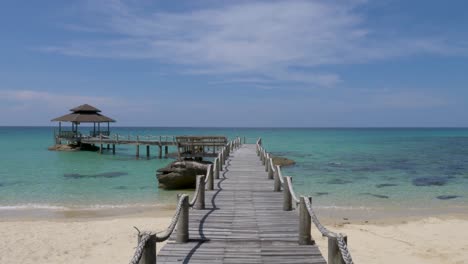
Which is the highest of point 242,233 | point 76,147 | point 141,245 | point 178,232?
point 141,245

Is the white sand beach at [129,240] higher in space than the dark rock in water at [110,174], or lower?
higher

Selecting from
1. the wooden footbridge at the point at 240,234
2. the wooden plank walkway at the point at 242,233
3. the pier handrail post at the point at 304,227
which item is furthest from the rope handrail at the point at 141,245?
the pier handrail post at the point at 304,227

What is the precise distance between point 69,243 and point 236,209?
20.5ft

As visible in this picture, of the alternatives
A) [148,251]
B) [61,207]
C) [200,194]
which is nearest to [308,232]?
[148,251]

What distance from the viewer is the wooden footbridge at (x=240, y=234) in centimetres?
601

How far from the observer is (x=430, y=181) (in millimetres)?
29938

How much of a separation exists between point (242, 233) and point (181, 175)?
16283mm

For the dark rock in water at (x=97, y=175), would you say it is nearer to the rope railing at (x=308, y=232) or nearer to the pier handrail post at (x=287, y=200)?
the rope railing at (x=308, y=232)

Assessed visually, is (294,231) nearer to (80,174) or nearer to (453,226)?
(453,226)

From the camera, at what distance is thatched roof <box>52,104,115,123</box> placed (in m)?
50.3

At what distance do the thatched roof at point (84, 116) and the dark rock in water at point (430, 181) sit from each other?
36343mm

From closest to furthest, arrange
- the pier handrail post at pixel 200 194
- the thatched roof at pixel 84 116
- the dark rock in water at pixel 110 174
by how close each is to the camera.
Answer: the pier handrail post at pixel 200 194
the dark rock in water at pixel 110 174
the thatched roof at pixel 84 116

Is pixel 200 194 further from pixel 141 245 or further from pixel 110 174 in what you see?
pixel 110 174

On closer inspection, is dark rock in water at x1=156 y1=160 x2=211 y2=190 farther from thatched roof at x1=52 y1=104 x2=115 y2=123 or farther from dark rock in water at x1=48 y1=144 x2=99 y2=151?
dark rock in water at x1=48 y1=144 x2=99 y2=151
